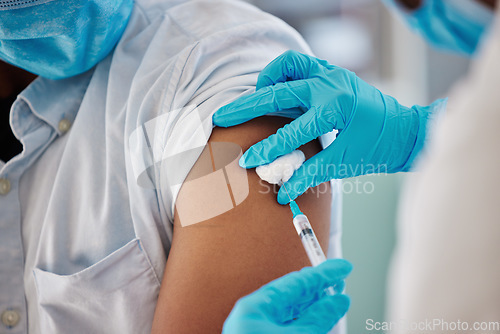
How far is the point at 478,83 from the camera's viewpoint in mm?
466

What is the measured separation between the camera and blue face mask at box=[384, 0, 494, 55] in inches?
40.1

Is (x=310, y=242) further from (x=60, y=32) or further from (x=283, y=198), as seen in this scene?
(x=60, y=32)

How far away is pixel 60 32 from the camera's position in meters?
1.04

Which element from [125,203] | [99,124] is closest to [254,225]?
[125,203]

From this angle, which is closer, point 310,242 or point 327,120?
point 310,242

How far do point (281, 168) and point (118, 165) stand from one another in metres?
0.39

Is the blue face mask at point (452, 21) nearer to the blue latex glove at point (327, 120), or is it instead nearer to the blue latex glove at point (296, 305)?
the blue latex glove at point (327, 120)

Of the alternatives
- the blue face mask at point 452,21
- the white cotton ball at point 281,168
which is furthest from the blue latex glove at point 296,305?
the blue face mask at point 452,21

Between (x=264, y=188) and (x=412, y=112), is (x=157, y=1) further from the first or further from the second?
(x=412, y=112)

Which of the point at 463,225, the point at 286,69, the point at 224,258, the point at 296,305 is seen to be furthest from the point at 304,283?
the point at 286,69

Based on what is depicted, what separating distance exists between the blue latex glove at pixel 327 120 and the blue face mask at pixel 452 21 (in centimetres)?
18

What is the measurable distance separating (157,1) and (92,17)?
0.22 m

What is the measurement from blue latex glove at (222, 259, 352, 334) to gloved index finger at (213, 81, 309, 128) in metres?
0.35

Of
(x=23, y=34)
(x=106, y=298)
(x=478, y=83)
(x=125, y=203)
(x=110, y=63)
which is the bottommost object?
(x=106, y=298)
